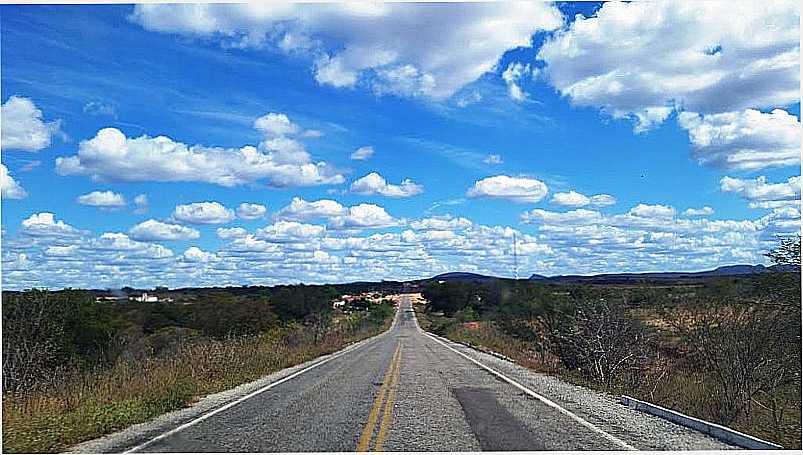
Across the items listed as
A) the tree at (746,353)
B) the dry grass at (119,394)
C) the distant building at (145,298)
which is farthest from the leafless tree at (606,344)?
the distant building at (145,298)

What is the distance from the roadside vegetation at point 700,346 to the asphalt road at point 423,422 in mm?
1709

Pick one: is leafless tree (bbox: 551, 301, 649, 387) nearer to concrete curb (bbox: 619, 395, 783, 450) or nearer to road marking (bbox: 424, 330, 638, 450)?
road marking (bbox: 424, 330, 638, 450)

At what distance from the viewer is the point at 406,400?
17016 mm

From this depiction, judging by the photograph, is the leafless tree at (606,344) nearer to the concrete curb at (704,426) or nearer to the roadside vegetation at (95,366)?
the concrete curb at (704,426)

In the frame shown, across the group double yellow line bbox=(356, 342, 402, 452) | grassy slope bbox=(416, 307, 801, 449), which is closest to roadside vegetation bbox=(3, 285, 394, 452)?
double yellow line bbox=(356, 342, 402, 452)

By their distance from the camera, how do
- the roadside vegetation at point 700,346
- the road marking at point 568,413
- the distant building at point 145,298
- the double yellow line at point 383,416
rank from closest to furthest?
the double yellow line at point 383,416 < the road marking at point 568,413 < the roadside vegetation at point 700,346 < the distant building at point 145,298

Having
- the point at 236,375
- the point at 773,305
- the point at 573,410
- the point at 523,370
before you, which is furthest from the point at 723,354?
the point at 236,375

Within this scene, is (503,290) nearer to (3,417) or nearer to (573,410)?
(573,410)

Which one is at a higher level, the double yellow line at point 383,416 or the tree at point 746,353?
the tree at point 746,353

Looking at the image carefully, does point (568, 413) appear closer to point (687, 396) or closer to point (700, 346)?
point (687, 396)

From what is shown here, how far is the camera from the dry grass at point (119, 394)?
1180cm

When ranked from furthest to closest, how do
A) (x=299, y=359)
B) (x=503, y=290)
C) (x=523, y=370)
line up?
(x=503, y=290) → (x=299, y=359) → (x=523, y=370)

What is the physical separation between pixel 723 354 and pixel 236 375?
12.9 metres

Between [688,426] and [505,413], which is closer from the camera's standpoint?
[688,426]
